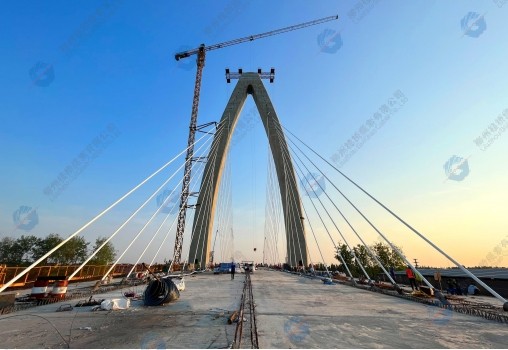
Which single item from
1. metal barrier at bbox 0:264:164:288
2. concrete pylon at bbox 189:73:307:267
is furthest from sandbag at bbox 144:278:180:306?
concrete pylon at bbox 189:73:307:267

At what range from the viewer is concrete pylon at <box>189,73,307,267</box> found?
35219mm

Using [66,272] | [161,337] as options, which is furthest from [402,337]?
[66,272]

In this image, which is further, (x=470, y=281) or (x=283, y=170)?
(x=283, y=170)

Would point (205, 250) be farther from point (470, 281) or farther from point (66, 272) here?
point (470, 281)

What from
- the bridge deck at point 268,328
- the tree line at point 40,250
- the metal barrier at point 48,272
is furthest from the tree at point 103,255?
the bridge deck at point 268,328

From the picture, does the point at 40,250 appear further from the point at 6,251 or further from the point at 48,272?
the point at 48,272

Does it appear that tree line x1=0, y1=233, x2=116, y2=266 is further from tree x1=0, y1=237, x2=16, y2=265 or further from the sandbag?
the sandbag

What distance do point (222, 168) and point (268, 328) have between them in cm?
3555

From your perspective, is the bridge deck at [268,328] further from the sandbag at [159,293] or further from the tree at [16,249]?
the tree at [16,249]

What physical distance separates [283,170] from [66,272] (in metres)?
25.4

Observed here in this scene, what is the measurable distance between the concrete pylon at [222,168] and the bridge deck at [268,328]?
26826 millimetres

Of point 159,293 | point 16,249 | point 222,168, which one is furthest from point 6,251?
point 159,293

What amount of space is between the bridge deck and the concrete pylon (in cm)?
2683

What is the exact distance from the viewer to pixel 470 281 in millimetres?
21375
